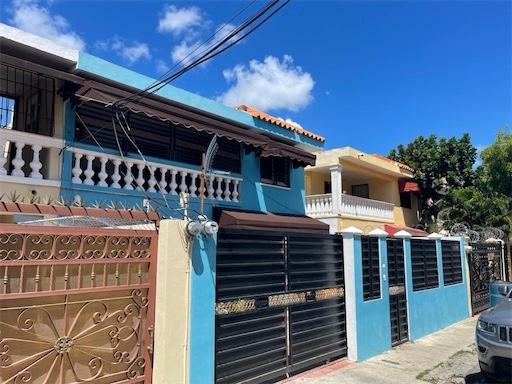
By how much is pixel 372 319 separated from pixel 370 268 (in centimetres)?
106

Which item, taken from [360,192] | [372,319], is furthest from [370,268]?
[360,192]

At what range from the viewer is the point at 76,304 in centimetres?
407

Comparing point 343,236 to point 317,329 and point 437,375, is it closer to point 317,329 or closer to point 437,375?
point 317,329

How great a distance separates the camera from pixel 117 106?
750cm

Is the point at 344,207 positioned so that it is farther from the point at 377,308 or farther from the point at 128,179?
the point at 128,179

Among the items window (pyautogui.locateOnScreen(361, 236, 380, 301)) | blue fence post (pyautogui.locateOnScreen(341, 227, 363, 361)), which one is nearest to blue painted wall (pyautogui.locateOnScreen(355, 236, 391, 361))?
blue fence post (pyautogui.locateOnScreen(341, 227, 363, 361))

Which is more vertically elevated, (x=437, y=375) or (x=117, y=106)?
(x=117, y=106)

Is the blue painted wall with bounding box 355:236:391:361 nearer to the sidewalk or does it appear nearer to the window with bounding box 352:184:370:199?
the sidewalk

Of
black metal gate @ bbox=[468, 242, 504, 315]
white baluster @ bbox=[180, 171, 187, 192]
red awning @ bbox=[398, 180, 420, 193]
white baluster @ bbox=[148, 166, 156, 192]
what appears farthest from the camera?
red awning @ bbox=[398, 180, 420, 193]

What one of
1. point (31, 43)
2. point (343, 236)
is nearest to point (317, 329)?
point (343, 236)

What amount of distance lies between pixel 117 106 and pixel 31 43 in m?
1.75

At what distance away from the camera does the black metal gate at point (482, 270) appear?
13133 millimetres

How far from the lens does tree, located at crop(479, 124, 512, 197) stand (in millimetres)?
19859

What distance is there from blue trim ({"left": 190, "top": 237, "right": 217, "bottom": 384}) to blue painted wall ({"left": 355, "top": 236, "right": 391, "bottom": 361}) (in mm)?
3678
